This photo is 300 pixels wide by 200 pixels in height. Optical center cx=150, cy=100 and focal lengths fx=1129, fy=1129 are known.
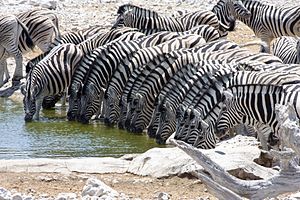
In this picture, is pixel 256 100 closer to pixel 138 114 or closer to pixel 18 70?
pixel 138 114

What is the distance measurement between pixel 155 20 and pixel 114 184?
10784 mm

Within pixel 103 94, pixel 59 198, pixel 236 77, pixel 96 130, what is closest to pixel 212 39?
pixel 103 94

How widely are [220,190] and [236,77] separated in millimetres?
6271

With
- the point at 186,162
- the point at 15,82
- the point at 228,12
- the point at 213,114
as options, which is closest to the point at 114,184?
the point at 186,162

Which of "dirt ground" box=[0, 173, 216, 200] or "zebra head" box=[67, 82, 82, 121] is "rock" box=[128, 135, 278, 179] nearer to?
"dirt ground" box=[0, 173, 216, 200]

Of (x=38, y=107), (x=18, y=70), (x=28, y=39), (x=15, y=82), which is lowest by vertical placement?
(x=15, y=82)

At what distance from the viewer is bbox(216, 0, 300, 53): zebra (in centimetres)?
1980

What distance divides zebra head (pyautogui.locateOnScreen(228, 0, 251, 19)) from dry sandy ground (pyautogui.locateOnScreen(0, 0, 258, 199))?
1151cm

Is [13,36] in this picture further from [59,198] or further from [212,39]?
[59,198]

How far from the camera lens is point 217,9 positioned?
73.9 feet

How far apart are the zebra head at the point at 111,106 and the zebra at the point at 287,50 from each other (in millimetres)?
2960

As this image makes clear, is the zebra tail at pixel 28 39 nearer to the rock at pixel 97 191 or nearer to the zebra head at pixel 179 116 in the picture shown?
the zebra head at pixel 179 116

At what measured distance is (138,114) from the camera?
49.0 feet

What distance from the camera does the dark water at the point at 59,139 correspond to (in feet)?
41.8
